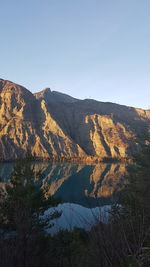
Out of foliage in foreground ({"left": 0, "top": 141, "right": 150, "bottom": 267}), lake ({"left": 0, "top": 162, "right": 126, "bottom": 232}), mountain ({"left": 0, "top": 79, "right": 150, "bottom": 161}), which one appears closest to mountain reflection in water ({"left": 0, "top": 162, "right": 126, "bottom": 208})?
lake ({"left": 0, "top": 162, "right": 126, "bottom": 232})

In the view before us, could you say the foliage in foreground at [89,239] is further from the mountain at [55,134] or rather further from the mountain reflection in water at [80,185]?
the mountain at [55,134]

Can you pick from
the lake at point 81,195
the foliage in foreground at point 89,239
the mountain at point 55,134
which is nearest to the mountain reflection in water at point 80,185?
the lake at point 81,195

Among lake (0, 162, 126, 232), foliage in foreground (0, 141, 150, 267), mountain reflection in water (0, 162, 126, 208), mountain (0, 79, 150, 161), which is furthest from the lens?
mountain (0, 79, 150, 161)

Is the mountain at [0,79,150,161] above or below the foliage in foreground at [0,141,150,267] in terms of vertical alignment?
above

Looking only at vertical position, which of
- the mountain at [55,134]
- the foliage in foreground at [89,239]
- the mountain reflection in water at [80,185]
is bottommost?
the mountain reflection in water at [80,185]

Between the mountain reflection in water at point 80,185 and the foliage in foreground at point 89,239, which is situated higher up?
the foliage in foreground at point 89,239

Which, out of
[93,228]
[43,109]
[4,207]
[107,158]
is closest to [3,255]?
[93,228]

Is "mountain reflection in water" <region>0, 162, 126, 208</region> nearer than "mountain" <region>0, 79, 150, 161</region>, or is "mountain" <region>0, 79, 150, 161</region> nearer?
"mountain reflection in water" <region>0, 162, 126, 208</region>

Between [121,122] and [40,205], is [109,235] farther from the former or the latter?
[121,122]

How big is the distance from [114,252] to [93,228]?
54cm

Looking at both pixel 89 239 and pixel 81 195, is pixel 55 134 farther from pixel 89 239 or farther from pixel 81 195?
pixel 89 239

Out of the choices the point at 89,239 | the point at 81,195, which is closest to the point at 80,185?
the point at 81,195

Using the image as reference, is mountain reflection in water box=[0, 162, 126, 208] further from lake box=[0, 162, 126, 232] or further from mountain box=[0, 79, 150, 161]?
mountain box=[0, 79, 150, 161]

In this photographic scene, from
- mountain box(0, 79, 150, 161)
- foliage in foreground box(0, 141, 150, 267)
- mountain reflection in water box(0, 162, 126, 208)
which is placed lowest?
mountain reflection in water box(0, 162, 126, 208)
